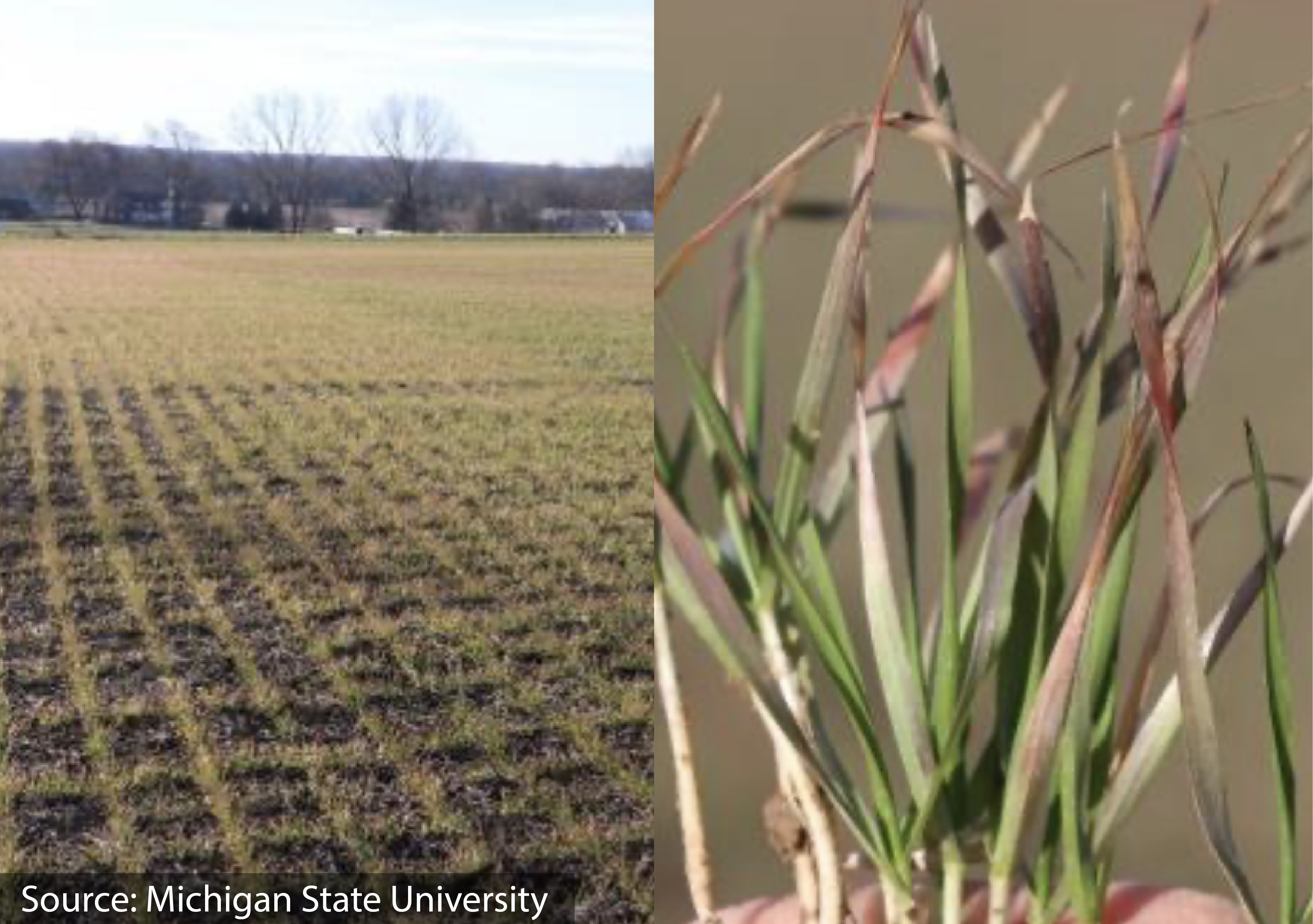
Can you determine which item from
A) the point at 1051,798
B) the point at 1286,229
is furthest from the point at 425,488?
the point at 1051,798

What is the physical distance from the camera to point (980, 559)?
513 millimetres

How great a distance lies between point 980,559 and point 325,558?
1.51 metres

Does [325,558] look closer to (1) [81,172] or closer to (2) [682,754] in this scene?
(1) [81,172]

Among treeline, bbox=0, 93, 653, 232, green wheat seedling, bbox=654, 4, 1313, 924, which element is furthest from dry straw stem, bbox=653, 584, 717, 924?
treeline, bbox=0, 93, 653, 232

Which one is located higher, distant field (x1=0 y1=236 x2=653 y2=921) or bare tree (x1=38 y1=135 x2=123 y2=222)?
bare tree (x1=38 y1=135 x2=123 y2=222)

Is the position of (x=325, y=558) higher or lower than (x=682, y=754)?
lower

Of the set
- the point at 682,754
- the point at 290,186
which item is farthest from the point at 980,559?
the point at 290,186

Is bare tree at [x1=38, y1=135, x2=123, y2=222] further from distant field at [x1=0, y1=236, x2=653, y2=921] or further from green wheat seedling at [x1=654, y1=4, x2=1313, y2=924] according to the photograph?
green wheat seedling at [x1=654, y1=4, x2=1313, y2=924]

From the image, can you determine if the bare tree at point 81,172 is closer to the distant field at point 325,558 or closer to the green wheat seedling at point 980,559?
the distant field at point 325,558

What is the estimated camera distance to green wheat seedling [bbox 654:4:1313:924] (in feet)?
1.49

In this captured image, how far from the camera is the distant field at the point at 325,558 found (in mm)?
1673

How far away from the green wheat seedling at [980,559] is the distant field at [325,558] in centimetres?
115

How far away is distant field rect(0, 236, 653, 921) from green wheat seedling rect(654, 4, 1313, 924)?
1.15 meters

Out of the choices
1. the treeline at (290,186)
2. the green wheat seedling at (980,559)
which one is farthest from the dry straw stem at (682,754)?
the treeline at (290,186)
